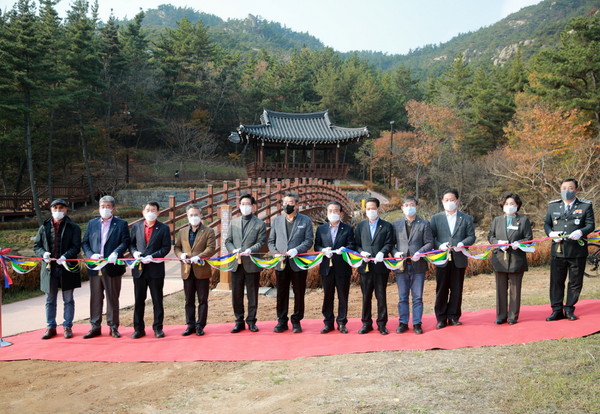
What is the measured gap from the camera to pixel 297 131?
1147 inches

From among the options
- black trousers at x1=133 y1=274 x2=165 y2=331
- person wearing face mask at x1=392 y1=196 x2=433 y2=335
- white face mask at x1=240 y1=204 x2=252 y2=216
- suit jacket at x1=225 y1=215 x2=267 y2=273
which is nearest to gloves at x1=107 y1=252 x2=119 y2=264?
black trousers at x1=133 y1=274 x2=165 y2=331

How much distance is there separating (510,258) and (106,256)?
4.56m

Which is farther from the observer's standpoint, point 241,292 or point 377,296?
point 241,292

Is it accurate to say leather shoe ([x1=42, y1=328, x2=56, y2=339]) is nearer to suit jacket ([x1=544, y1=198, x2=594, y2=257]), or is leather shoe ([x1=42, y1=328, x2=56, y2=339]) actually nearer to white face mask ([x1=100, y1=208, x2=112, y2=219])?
white face mask ([x1=100, y1=208, x2=112, y2=219])

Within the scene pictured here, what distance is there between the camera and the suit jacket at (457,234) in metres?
5.38

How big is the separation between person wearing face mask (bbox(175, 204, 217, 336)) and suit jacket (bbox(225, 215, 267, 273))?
9.7 inches

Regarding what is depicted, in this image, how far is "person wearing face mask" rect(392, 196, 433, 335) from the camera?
529cm

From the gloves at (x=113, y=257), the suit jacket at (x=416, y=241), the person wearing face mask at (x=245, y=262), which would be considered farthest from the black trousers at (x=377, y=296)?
the gloves at (x=113, y=257)

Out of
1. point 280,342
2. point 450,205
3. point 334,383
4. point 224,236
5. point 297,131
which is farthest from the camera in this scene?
point 297,131

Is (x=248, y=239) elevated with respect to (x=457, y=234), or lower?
lower

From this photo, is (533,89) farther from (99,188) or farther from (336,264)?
(99,188)

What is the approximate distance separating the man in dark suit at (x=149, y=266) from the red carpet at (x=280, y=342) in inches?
A: 8.2

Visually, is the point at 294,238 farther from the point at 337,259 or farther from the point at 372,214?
the point at 372,214

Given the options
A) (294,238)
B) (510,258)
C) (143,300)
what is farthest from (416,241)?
(143,300)
